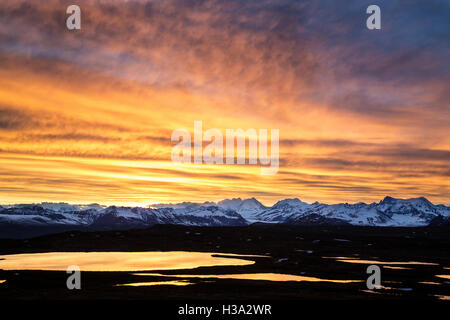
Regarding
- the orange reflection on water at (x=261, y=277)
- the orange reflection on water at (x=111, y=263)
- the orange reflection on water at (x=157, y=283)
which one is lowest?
the orange reflection on water at (x=111, y=263)

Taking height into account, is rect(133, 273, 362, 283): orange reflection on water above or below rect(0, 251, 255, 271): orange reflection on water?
above

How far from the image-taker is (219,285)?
69.1m

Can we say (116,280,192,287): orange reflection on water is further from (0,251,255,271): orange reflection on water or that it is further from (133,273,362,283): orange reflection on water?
(0,251,255,271): orange reflection on water

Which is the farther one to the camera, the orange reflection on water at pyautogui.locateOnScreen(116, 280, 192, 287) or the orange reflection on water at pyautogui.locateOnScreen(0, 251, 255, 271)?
the orange reflection on water at pyautogui.locateOnScreen(0, 251, 255, 271)

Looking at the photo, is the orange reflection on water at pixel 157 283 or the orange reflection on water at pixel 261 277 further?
the orange reflection on water at pixel 261 277

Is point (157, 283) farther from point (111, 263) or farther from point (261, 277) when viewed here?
point (111, 263)

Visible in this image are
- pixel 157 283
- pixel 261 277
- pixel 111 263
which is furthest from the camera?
pixel 111 263

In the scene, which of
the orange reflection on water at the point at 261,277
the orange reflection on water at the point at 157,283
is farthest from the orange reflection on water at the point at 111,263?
the orange reflection on water at the point at 157,283

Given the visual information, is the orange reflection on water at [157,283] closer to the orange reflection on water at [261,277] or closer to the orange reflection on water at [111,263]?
the orange reflection on water at [261,277]

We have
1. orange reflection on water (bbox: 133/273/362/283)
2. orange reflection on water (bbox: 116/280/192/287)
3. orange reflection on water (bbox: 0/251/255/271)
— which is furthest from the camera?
orange reflection on water (bbox: 0/251/255/271)

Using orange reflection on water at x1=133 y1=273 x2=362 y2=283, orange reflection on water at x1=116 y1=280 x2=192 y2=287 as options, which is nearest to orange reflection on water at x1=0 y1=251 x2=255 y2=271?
orange reflection on water at x1=133 y1=273 x2=362 y2=283

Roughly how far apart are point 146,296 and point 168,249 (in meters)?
113

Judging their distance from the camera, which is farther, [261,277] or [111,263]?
[111,263]

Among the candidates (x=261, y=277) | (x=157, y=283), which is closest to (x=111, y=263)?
(x=157, y=283)
